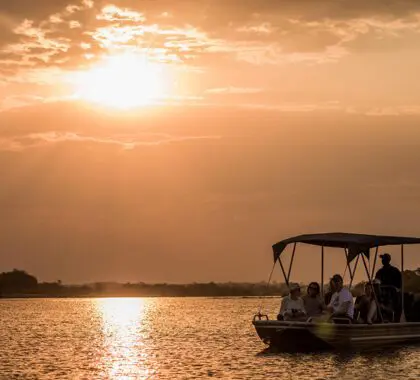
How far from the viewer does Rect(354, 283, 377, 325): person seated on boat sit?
43.2 meters

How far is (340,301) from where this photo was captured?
41.4 metres

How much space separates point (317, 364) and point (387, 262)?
204 inches

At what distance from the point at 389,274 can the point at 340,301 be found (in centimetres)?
374

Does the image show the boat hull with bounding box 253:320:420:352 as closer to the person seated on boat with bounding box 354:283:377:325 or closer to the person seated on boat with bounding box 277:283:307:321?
the person seated on boat with bounding box 354:283:377:325

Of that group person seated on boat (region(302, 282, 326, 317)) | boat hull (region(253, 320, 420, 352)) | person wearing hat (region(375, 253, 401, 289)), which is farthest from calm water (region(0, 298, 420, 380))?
person wearing hat (region(375, 253, 401, 289))

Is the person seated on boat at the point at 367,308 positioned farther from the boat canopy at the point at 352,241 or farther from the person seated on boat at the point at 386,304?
the boat canopy at the point at 352,241

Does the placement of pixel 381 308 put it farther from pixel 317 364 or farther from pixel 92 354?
pixel 92 354

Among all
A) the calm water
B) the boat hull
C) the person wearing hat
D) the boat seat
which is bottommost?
the calm water

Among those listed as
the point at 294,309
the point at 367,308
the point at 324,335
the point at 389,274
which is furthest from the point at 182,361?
the point at 389,274

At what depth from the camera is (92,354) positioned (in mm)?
53156

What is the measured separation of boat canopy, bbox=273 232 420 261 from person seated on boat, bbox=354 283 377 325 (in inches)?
57.0

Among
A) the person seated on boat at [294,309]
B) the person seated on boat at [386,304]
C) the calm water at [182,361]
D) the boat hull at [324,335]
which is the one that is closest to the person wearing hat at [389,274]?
the person seated on boat at [386,304]

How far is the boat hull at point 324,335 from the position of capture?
136 ft

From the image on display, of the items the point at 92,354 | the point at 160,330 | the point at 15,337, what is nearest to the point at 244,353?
the point at 92,354
